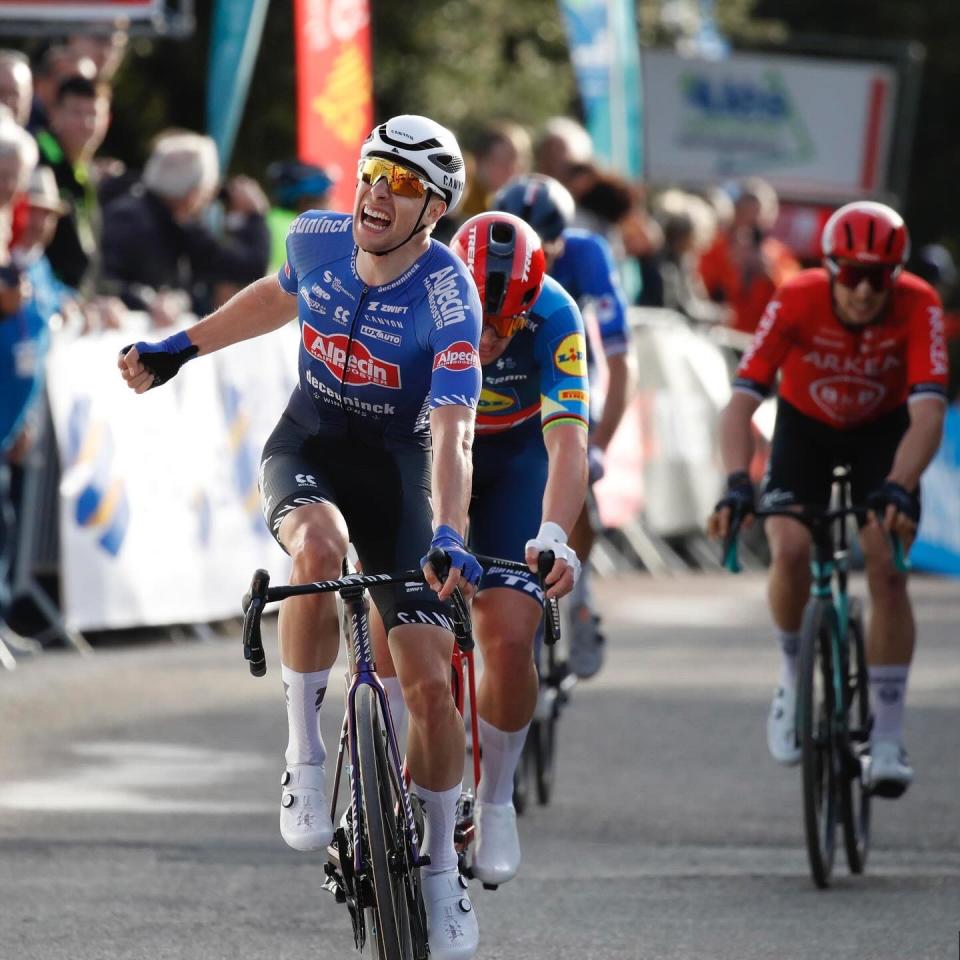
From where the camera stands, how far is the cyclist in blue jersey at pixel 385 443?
5.79 metres

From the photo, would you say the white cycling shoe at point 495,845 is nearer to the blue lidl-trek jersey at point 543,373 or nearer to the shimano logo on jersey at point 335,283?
the blue lidl-trek jersey at point 543,373

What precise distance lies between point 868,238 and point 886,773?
1783mm

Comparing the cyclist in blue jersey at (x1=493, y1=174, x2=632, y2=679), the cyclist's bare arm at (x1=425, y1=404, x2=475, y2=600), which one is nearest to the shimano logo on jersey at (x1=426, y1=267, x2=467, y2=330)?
the cyclist's bare arm at (x1=425, y1=404, x2=475, y2=600)

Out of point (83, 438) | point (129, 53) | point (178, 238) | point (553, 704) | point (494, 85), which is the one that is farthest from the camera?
point (494, 85)

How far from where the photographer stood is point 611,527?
661 inches

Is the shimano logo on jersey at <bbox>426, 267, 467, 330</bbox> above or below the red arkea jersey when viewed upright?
above

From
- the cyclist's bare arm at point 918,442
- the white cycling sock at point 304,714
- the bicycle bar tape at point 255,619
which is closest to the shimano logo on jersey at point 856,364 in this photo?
the cyclist's bare arm at point 918,442

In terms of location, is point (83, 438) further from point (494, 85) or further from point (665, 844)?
point (494, 85)

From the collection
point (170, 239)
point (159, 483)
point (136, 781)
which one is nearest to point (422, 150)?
point (136, 781)

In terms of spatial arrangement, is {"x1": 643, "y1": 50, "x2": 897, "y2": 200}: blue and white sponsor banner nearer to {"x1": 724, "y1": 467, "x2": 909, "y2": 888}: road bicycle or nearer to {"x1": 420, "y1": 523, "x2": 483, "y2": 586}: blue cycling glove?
{"x1": 724, "y1": 467, "x2": 909, "y2": 888}: road bicycle

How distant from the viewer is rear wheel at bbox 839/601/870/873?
7.77m

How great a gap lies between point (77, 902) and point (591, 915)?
58.3 inches

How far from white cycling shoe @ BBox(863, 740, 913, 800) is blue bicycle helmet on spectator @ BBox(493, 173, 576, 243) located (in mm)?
2276

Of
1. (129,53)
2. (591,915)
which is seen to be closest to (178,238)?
(591,915)
